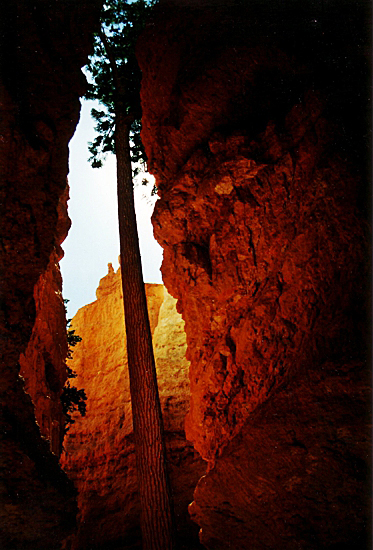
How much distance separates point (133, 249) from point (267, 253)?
3.49 metres

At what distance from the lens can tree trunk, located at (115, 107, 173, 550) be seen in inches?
253

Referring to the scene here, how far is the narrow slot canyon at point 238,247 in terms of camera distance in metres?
4.37

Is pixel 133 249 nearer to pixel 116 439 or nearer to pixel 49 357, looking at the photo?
pixel 49 357

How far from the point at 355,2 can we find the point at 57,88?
16.6 ft

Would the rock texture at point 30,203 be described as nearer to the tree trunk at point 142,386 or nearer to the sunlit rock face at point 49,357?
the tree trunk at point 142,386

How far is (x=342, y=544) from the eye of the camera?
13.7 feet

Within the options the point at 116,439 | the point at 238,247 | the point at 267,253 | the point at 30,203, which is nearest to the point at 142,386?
the point at 238,247

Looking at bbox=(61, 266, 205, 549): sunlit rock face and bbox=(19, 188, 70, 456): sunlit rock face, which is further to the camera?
bbox=(61, 266, 205, 549): sunlit rock face

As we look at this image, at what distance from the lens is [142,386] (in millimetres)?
7449

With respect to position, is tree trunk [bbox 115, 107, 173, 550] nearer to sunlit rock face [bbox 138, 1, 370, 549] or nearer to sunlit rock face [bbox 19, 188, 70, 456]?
sunlit rock face [bbox 138, 1, 370, 549]

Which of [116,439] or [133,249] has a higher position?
[133,249]

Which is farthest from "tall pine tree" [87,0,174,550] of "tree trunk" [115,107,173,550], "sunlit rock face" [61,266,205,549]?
"sunlit rock face" [61,266,205,549]

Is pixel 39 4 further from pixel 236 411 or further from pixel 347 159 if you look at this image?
pixel 236 411

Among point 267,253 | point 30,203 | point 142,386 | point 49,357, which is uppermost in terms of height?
point 30,203
